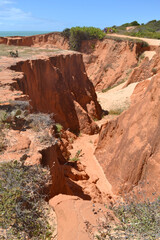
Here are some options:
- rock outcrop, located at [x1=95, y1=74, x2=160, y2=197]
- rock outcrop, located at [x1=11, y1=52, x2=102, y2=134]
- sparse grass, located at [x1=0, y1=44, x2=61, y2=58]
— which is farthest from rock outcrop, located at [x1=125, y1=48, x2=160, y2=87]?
rock outcrop, located at [x1=95, y1=74, x2=160, y2=197]

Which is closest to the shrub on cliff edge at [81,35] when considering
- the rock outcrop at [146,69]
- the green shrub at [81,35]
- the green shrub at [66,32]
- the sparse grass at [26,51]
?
the green shrub at [81,35]

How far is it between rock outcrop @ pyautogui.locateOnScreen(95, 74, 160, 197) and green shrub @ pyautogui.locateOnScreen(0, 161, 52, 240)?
8.99 ft

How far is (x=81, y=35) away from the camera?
94.2 ft

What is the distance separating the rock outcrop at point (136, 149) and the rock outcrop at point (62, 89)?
3650 millimetres

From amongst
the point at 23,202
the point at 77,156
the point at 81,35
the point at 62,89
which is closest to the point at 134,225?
the point at 23,202

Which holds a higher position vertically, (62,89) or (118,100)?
(62,89)

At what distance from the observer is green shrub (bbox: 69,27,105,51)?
27.5 meters

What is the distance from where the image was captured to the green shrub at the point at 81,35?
1081 inches

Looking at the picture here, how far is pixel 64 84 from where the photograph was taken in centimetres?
1232

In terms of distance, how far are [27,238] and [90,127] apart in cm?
974

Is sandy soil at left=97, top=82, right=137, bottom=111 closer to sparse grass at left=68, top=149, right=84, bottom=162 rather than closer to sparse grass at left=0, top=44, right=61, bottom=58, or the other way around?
sparse grass at left=0, top=44, right=61, bottom=58

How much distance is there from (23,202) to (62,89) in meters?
9.25

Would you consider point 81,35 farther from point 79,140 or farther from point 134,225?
point 134,225

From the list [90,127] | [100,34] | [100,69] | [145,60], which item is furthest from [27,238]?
[100,34]
